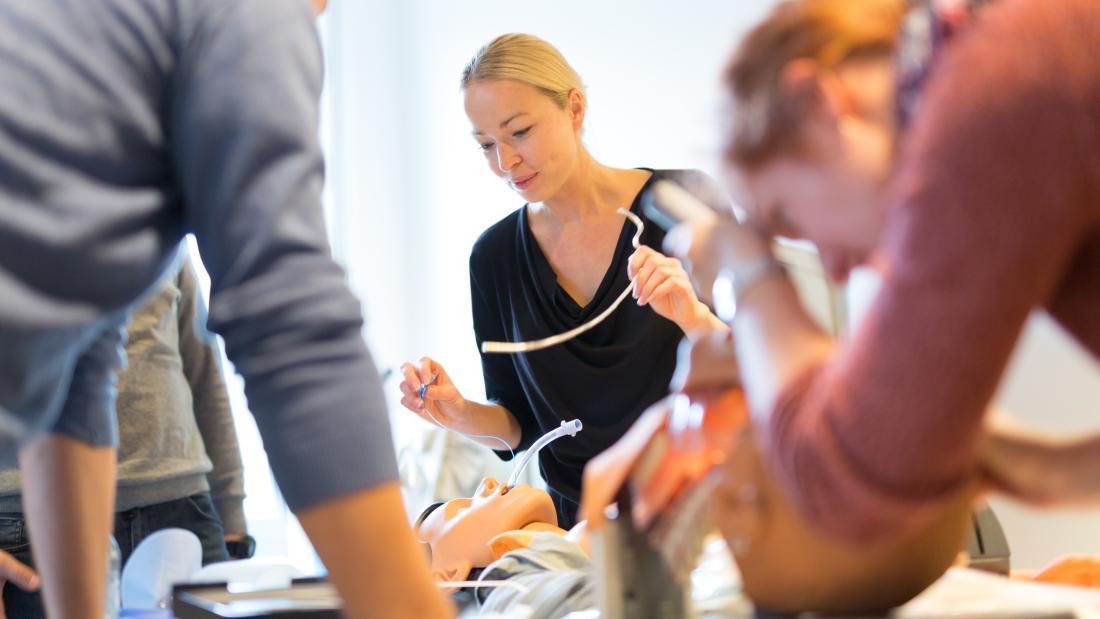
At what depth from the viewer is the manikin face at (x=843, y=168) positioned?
607mm

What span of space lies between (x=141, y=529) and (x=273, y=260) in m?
1.48

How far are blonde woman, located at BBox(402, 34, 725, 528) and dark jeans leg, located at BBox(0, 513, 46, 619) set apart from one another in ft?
2.22

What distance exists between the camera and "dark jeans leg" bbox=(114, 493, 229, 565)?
189 centimetres

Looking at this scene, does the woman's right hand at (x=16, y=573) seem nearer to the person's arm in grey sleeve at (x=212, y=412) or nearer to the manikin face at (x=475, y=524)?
the manikin face at (x=475, y=524)

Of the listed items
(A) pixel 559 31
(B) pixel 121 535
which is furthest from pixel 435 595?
(A) pixel 559 31

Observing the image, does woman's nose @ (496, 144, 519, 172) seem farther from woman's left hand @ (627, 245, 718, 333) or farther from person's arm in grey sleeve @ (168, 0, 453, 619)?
person's arm in grey sleeve @ (168, 0, 453, 619)

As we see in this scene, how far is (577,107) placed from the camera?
6.89ft

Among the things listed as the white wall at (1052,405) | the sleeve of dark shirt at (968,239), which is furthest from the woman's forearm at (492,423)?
the sleeve of dark shirt at (968,239)

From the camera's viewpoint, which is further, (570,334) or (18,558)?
(570,334)

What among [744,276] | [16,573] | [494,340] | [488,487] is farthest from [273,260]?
[494,340]

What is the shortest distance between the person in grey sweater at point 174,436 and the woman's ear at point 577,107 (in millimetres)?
Result: 863

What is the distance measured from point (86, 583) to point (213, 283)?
376mm

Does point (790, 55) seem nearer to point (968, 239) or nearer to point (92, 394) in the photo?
point (968, 239)

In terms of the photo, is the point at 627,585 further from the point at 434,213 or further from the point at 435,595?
the point at 434,213
